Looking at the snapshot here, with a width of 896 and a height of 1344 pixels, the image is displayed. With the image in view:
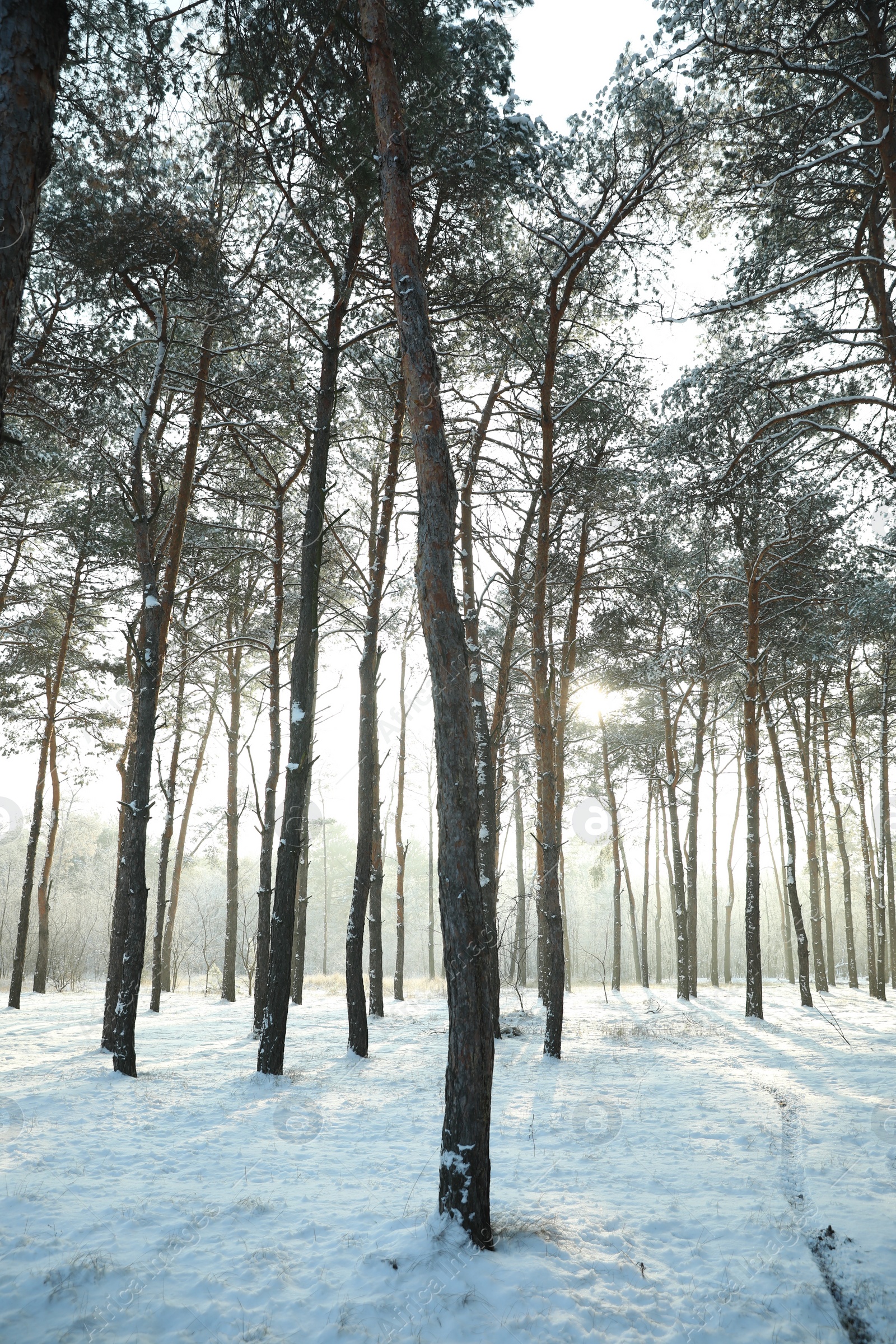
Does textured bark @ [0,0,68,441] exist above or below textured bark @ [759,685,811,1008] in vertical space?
above

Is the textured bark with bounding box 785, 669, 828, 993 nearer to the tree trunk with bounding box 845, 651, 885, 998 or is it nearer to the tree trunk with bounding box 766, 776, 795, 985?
the tree trunk with bounding box 845, 651, 885, 998

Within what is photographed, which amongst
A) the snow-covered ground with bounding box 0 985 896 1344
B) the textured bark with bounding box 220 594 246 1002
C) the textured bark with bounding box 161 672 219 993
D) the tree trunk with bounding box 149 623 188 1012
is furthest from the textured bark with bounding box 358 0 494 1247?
the textured bark with bounding box 161 672 219 993

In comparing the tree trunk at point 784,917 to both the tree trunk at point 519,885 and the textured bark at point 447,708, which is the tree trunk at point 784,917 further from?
the textured bark at point 447,708

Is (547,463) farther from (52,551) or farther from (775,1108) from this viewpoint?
(52,551)

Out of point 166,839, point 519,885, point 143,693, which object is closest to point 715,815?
point 519,885

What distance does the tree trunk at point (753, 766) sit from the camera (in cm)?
1216

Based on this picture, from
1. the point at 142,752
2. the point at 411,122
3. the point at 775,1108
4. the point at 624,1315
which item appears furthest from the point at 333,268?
the point at 775,1108

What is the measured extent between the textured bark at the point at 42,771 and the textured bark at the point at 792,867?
13.5 m

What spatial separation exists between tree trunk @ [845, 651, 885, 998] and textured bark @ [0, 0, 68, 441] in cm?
1644

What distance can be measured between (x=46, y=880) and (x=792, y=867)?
54.2ft

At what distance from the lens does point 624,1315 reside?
325cm

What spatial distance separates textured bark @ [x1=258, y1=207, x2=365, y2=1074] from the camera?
307 inches

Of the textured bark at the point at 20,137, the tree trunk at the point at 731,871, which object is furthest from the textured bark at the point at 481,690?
the tree trunk at the point at 731,871

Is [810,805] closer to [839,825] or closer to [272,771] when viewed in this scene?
[839,825]
